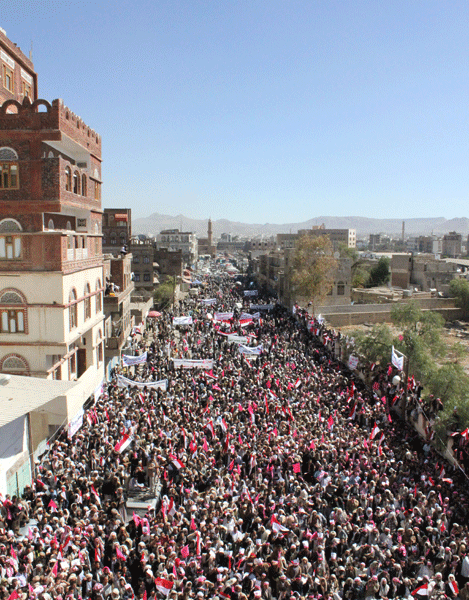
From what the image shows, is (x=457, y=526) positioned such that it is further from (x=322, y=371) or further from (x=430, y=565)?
(x=322, y=371)

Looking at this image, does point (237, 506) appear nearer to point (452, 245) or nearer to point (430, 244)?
point (452, 245)

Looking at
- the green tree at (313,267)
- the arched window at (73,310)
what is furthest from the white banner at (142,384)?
the green tree at (313,267)

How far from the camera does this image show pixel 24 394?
580 inches

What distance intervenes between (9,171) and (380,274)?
7162 cm

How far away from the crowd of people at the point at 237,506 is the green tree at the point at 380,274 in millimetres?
63235

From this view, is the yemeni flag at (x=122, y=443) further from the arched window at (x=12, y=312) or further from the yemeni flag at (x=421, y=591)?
the yemeni flag at (x=421, y=591)

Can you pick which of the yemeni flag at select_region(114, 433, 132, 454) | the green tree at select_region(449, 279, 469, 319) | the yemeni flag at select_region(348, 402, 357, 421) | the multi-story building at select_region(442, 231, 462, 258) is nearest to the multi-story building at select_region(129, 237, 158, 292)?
the green tree at select_region(449, 279, 469, 319)

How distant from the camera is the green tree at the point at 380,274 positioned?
82.4 meters

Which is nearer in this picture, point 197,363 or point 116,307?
point 197,363

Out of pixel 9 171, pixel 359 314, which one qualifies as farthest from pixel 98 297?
pixel 359 314

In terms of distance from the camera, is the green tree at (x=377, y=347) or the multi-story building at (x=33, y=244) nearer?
the multi-story building at (x=33, y=244)

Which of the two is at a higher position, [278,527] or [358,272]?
[358,272]

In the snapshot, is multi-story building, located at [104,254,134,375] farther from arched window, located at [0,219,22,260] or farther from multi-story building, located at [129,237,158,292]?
multi-story building, located at [129,237,158,292]

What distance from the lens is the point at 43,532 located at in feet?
35.4
